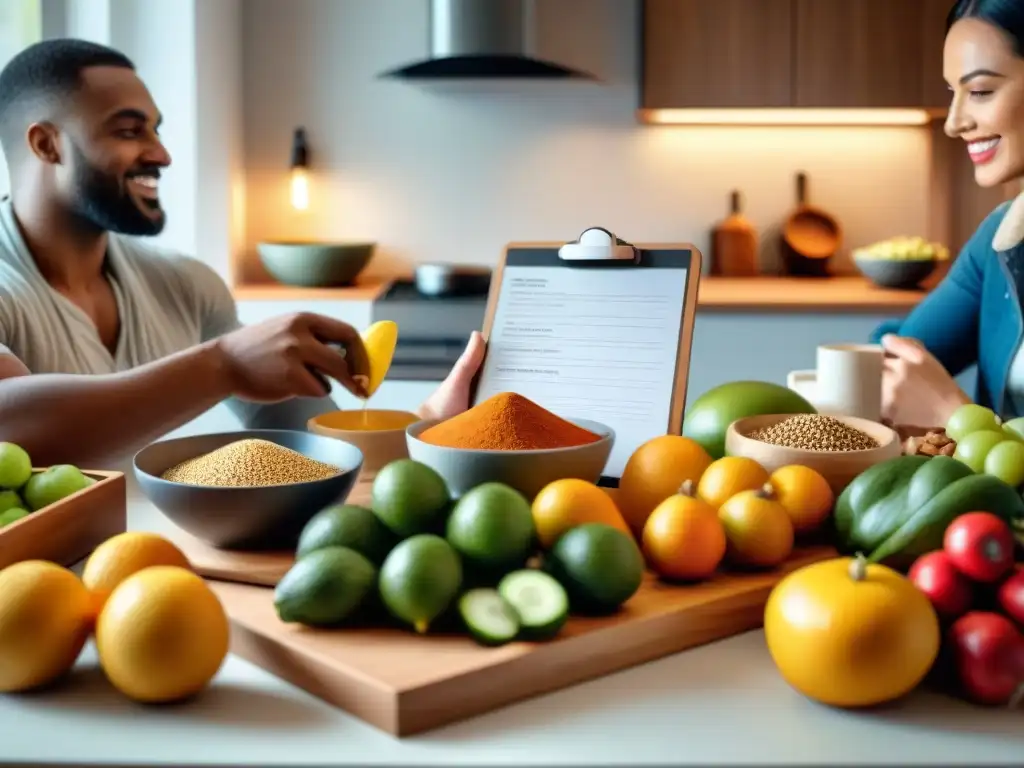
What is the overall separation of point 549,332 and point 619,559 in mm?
585

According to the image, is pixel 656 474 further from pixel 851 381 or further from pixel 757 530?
pixel 851 381

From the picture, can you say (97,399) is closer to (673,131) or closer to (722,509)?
(722,509)

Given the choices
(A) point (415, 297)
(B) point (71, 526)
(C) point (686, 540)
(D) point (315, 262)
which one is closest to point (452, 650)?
Answer: (C) point (686, 540)

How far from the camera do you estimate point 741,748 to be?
73 centimetres

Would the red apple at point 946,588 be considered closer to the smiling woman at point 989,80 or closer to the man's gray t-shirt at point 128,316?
the man's gray t-shirt at point 128,316

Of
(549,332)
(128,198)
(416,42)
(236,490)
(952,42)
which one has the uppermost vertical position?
(416,42)

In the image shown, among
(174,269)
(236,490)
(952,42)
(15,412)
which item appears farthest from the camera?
(174,269)

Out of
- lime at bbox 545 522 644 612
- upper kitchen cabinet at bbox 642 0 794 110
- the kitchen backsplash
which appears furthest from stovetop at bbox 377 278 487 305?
lime at bbox 545 522 644 612

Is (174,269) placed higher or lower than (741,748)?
higher

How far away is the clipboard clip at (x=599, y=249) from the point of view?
141 centimetres

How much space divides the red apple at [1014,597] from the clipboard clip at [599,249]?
70cm

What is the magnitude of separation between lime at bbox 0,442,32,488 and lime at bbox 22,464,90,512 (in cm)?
1

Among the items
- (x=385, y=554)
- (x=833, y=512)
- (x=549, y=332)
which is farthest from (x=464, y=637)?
(x=549, y=332)

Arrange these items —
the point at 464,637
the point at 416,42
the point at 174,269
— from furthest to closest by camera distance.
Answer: the point at 416,42 → the point at 174,269 → the point at 464,637
